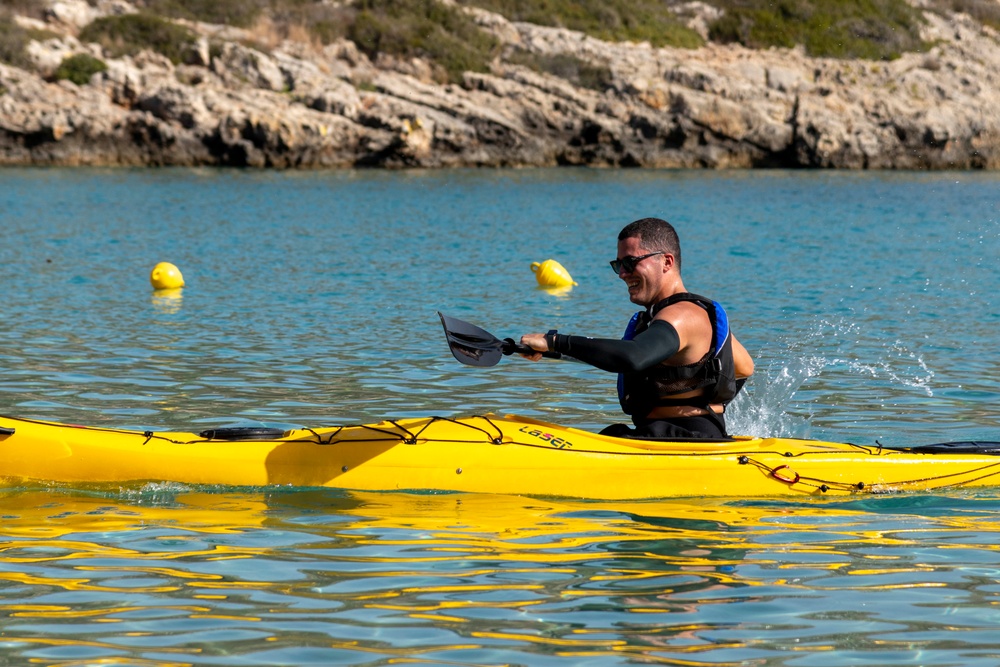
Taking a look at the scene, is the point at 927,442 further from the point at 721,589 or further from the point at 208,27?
the point at 208,27

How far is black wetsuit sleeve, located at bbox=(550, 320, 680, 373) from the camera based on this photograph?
5.45m

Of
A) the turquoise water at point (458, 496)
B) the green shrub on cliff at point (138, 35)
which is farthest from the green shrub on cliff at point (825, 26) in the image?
the turquoise water at point (458, 496)

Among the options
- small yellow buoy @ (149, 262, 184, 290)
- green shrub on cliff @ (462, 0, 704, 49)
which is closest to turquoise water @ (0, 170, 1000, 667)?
small yellow buoy @ (149, 262, 184, 290)

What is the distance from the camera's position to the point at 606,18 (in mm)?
49000

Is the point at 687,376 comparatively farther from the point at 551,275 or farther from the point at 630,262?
the point at 551,275

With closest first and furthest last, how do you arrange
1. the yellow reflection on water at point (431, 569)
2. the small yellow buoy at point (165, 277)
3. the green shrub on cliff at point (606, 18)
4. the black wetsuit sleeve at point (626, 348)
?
1. the yellow reflection on water at point (431, 569)
2. the black wetsuit sleeve at point (626, 348)
3. the small yellow buoy at point (165, 277)
4. the green shrub on cliff at point (606, 18)

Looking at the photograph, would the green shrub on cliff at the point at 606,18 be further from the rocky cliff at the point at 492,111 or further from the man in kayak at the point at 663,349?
the man in kayak at the point at 663,349

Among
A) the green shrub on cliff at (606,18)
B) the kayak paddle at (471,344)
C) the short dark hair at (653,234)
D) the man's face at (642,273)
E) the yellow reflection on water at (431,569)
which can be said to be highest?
the green shrub on cliff at (606,18)

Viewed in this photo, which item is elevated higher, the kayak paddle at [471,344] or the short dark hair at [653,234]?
the short dark hair at [653,234]

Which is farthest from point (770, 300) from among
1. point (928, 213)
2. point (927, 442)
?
point (928, 213)

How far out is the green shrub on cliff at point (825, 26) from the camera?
48.1 metres

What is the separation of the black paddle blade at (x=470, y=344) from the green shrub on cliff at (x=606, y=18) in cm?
4281

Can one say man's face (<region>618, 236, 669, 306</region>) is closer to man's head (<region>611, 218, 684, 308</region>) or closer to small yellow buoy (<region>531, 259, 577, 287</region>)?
man's head (<region>611, 218, 684, 308</region>)

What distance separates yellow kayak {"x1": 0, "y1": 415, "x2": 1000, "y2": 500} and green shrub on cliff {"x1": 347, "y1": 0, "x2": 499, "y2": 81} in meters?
37.7
